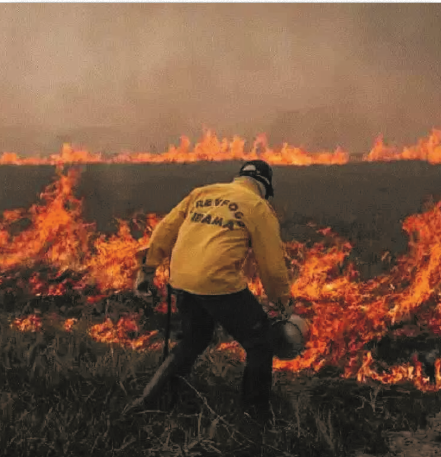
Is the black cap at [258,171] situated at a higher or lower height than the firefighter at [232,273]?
higher

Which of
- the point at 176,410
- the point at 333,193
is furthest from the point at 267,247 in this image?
the point at 333,193

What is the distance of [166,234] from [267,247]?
515 mm

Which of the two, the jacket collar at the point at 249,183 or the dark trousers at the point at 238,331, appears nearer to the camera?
the dark trousers at the point at 238,331

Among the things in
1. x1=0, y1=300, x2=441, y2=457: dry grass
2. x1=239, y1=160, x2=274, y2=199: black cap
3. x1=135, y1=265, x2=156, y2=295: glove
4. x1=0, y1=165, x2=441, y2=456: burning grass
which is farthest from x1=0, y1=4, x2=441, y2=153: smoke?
x1=0, y1=300, x2=441, y2=457: dry grass

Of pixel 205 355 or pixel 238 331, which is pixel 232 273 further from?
pixel 205 355

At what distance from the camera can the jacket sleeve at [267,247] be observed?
2.52m

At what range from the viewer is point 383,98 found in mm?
3408

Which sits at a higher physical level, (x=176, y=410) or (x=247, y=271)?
(x=247, y=271)

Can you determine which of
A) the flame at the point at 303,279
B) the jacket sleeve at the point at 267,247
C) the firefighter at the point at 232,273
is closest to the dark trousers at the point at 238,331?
the firefighter at the point at 232,273

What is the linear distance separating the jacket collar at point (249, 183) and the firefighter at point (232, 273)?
0.7 inches

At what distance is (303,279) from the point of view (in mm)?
3453

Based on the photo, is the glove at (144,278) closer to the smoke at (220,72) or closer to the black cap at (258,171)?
the black cap at (258,171)

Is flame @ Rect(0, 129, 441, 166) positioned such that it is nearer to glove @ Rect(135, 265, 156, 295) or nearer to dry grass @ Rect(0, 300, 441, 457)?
glove @ Rect(135, 265, 156, 295)

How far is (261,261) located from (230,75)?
4.59ft
